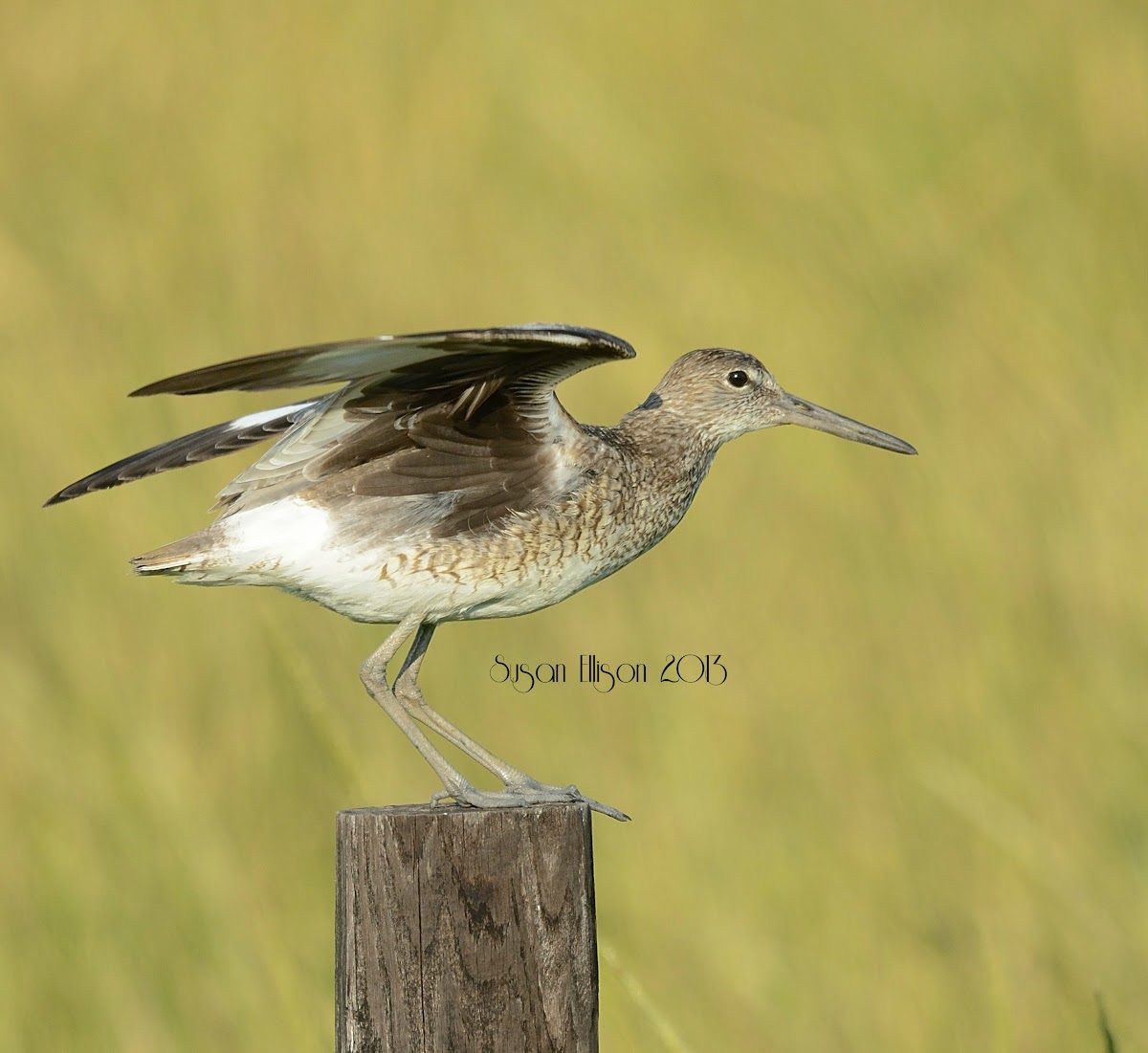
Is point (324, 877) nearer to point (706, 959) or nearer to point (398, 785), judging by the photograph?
point (398, 785)

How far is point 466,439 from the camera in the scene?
489cm

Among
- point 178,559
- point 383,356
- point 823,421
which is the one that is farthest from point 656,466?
point 178,559

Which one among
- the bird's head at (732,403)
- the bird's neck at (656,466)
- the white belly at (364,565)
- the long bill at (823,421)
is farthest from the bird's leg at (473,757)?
the long bill at (823,421)

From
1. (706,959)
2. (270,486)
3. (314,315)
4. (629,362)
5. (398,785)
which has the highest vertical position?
(314,315)

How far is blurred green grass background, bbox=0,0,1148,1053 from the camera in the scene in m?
6.33

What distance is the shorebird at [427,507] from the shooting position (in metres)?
4.70

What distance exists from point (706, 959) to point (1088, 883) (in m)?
1.55

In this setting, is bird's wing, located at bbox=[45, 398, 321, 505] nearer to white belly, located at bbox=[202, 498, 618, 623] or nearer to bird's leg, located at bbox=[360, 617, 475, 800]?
white belly, located at bbox=[202, 498, 618, 623]

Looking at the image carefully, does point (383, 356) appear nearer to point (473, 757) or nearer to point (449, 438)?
point (449, 438)

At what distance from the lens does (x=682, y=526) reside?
8125 millimetres

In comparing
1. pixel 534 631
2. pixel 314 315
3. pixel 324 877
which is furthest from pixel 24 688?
pixel 314 315

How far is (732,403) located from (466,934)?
2.78 metres

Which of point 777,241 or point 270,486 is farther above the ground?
point 777,241

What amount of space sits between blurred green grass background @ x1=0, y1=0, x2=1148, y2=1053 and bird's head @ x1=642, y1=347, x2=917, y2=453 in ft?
4.68
